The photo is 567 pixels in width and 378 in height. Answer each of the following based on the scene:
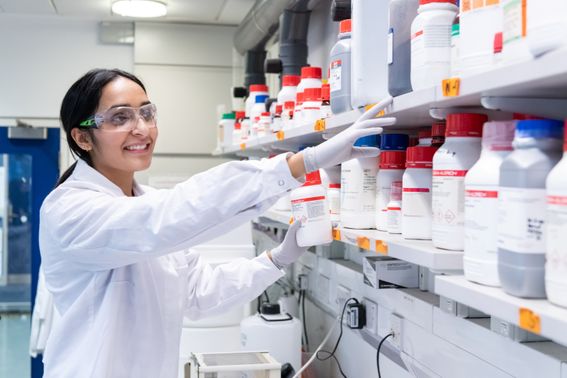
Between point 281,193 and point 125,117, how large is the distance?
61 centimetres

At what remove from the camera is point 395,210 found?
1.40 meters

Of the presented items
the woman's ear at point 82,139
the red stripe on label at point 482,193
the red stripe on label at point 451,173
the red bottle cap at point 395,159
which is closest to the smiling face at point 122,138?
the woman's ear at point 82,139

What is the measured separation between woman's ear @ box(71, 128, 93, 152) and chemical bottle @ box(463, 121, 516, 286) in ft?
3.75

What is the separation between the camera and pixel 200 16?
4.49 metres

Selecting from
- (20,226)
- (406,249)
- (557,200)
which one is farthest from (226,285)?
(20,226)

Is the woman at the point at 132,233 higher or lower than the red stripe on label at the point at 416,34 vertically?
lower

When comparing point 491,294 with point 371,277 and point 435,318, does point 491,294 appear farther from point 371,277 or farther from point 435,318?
point 371,277

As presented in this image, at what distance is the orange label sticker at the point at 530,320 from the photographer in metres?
0.78

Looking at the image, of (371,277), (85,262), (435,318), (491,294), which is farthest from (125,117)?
(491,294)

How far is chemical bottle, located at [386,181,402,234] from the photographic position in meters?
1.40

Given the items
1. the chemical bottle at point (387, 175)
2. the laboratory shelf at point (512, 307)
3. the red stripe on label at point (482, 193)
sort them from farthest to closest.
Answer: the chemical bottle at point (387, 175) → the red stripe on label at point (482, 193) → the laboratory shelf at point (512, 307)

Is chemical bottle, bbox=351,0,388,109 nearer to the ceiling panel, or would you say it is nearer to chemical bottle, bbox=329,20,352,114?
chemical bottle, bbox=329,20,352,114

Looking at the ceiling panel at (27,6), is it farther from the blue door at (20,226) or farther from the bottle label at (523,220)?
the bottle label at (523,220)

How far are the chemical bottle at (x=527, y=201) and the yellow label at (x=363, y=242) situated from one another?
51 centimetres
